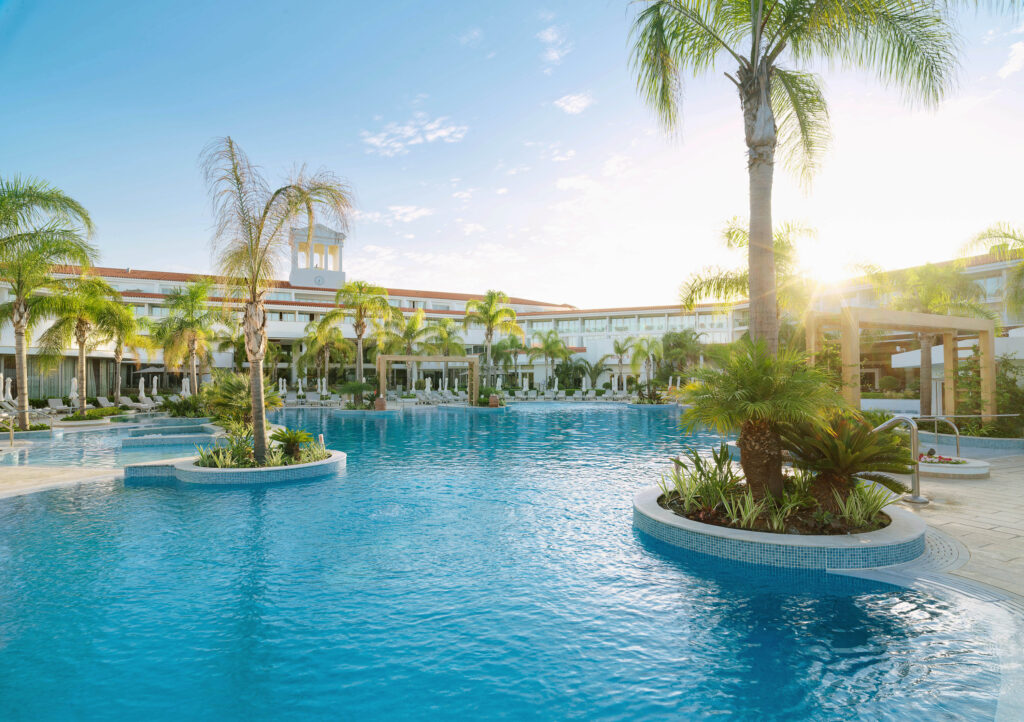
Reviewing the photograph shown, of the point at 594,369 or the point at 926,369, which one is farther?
the point at 594,369

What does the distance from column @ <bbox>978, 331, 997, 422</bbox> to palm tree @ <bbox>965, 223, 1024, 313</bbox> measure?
2.85m

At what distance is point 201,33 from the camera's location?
40.2ft

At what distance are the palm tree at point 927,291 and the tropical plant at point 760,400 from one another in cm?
1414

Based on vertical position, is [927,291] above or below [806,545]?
above

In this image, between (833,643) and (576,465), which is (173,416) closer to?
(576,465)

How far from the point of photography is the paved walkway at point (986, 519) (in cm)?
538

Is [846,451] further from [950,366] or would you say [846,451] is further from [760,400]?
[950,366]

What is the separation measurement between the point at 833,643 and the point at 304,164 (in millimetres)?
10982

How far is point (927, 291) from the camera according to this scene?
19.9 metres

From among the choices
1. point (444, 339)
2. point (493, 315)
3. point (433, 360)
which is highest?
point (493, 315)

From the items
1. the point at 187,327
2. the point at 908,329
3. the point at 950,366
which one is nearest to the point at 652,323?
the point at 950,366

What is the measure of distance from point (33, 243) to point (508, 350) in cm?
3552

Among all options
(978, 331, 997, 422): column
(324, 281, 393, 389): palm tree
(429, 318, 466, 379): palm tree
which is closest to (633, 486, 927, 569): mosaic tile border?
(978, 331, 997, 422): column

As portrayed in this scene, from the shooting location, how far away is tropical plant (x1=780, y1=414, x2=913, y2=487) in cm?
648
